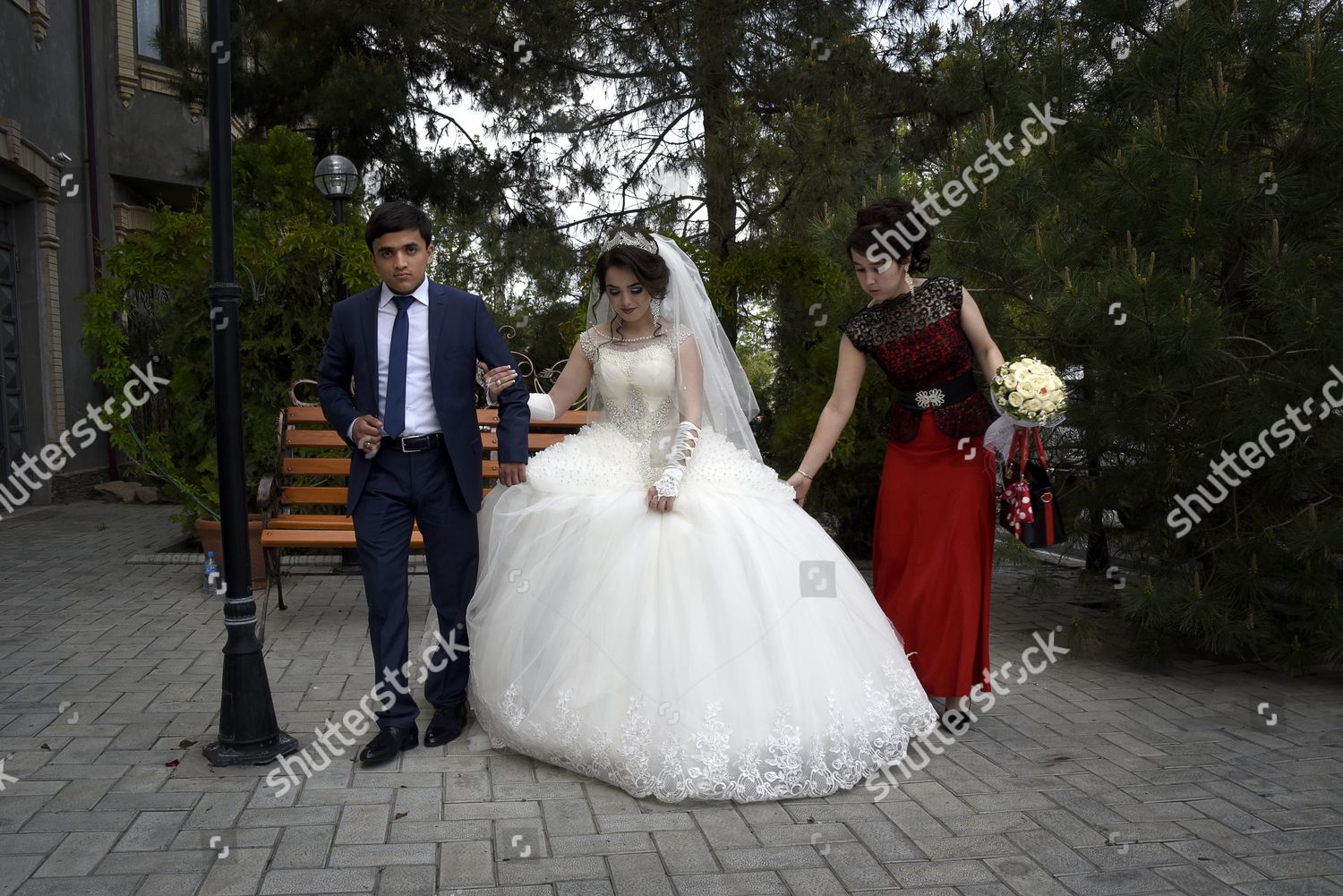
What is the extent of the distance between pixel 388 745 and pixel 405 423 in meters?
1.19

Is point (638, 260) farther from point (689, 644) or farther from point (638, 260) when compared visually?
point (689, 644)

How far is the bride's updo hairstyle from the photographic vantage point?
14.4 feet

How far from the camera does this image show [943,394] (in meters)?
4.44

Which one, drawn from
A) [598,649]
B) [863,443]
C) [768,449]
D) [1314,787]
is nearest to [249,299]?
[768,449]

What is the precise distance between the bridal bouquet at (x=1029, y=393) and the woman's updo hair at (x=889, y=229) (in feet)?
2.04

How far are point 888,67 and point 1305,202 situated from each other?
6.00m

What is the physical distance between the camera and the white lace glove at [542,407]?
183 inches

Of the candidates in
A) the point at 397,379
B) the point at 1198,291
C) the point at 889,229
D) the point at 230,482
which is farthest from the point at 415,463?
the point at 1198,291

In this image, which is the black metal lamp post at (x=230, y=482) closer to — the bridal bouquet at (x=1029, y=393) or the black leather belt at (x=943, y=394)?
the black leather belt at (x=943, y=394)

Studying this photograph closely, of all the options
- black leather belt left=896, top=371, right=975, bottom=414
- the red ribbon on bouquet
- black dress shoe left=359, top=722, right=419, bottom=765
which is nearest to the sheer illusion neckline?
black leather belt left=896, top=371, right=975, bottom=414

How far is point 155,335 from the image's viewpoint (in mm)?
10227

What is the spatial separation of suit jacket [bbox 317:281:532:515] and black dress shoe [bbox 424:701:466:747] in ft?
2.76

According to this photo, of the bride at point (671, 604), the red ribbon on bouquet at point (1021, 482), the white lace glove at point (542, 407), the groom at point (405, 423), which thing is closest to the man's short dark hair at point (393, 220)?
the groom at point (405, 423)

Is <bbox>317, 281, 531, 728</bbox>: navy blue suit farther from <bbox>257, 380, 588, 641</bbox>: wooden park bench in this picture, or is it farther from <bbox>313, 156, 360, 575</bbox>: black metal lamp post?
<bbox>313, 156, 360, 575</bbox>: black metal lamp post
